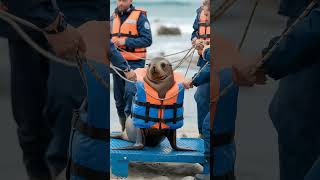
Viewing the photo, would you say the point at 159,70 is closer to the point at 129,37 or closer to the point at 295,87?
the point at 129,37

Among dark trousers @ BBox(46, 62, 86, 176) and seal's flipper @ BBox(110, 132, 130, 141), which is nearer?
dark trousers @ BBox(46, 62, 86, 176)

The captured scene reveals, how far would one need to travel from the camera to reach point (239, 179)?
199 cm

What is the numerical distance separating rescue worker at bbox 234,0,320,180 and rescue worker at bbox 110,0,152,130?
357 centimetres

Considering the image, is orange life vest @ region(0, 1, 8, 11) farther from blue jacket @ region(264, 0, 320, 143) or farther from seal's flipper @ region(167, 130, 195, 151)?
seal's flipper @ region(167, 130, 195, 151)

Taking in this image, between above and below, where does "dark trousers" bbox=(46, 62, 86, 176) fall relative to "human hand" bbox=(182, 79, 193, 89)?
above

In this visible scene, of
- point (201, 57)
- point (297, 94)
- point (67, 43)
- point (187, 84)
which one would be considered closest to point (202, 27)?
point (201, 57)

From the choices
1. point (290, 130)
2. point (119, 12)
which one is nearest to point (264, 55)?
point (290, 130)

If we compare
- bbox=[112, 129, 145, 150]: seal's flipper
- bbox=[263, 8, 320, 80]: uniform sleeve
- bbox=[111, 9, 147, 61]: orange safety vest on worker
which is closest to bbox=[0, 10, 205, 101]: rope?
bbox=[263, 8, 320, 80]: uniform sleeve

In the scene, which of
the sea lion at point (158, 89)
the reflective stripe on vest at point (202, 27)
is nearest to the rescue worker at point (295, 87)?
the sea lion at point (158, 89)

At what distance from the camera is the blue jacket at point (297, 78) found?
1.82 meters

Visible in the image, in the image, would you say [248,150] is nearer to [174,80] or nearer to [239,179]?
[239,179]

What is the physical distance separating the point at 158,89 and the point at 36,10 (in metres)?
2.31

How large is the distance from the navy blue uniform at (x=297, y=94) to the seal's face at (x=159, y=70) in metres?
2.10

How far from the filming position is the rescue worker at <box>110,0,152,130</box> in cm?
551
